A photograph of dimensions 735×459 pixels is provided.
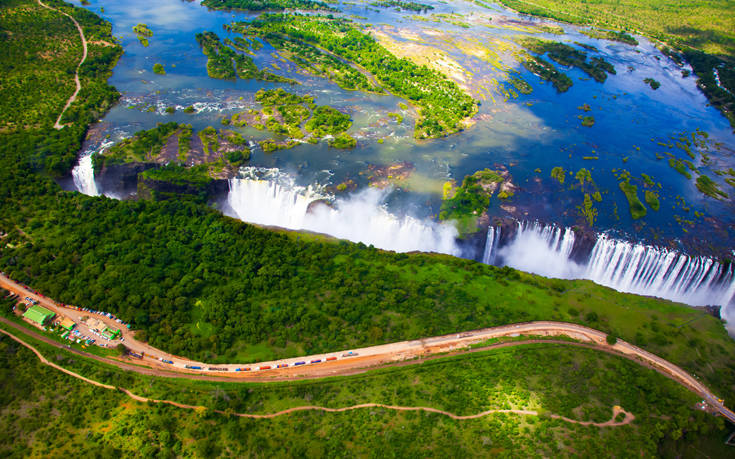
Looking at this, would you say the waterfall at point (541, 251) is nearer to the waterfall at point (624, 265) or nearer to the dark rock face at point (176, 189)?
the waterfall at point (624, 265)

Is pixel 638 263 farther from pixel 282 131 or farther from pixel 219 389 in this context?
pixel 282 131

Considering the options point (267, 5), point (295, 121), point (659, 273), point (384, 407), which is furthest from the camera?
point (267, 5)

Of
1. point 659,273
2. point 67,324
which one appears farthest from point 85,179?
point 659,273

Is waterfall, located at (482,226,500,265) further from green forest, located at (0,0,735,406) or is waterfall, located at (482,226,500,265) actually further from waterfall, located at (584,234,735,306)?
waterfall, located at (584,234,735,306)

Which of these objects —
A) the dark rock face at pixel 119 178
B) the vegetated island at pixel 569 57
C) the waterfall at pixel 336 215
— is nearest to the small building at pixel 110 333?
the waterfall at pixel 336 215

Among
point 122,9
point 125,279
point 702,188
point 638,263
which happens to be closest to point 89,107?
point 125,279

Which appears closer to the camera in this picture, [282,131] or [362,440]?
[362,440]

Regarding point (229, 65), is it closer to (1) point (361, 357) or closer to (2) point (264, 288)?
(2) point (264, 288)
